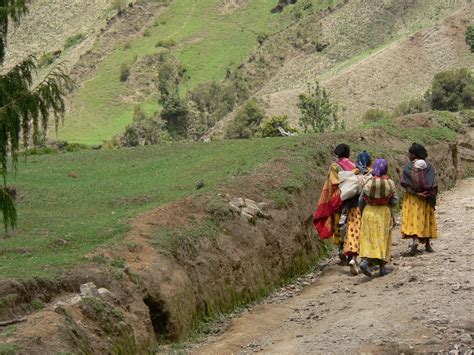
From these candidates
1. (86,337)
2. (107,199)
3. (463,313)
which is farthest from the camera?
(107,199)

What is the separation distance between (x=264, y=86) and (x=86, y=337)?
7851cm

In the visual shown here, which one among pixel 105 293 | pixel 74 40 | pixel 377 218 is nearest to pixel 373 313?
pixel 377 218

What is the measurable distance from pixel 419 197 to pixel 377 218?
1.59 metres

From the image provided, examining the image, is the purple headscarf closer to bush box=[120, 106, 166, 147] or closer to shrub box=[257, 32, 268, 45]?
bush box=[120, 106, 166, 147]

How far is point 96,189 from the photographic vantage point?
71.2 feet

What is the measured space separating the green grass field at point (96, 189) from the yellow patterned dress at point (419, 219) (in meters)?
4.06

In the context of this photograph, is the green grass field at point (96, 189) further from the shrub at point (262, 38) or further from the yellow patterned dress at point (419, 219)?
the shrub at point (262, 38)

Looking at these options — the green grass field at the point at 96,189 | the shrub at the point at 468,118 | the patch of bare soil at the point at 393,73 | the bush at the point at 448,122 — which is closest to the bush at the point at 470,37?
the patch of bare soil at the point at 393,73

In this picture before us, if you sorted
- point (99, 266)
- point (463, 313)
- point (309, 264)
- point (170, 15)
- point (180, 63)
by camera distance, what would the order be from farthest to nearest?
A: point (170, 15) < point (180, 63) < point (309, 264) < point (99, 266) < point (463, 313)

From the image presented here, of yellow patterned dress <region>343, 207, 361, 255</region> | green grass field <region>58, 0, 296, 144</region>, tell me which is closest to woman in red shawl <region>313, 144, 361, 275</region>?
yellow patterned dress <region>343, 207, 361, 255</region>

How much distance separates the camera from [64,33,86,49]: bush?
120 m

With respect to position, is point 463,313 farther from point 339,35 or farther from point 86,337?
point 339,35

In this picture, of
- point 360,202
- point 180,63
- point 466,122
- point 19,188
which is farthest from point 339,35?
point 360,202

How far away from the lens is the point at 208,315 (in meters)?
13.9
